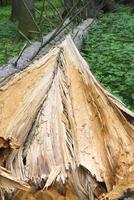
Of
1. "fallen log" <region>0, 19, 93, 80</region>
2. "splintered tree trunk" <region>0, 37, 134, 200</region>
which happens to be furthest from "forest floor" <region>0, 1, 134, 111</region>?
"splintered tree trunk" <region>0, 37, 134, 200</region>

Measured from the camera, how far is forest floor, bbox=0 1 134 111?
25.9ft

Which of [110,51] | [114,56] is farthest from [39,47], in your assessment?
[110,51]

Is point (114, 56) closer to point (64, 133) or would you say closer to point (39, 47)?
point (39, 47)

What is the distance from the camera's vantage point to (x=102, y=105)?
3869mm

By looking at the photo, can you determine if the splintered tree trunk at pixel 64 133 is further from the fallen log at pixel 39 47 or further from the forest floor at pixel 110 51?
the forest floor at pixel 110 51

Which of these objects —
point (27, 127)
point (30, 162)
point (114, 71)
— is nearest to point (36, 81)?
point (27, 127)

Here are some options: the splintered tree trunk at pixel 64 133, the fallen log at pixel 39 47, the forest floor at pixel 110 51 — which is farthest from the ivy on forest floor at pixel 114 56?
the splintered tree trunk at pixel 64 133

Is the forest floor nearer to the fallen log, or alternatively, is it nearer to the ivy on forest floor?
the ivy on forest floor

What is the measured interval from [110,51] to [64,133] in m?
7.83

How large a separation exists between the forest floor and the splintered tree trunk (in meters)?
2.55

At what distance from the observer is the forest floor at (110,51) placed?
7895 millimetres

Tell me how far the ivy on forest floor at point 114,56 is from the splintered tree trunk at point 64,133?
2.48m

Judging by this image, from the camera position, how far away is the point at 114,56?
34.2 feet

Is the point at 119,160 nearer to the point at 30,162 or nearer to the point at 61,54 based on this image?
the point at 30,162
